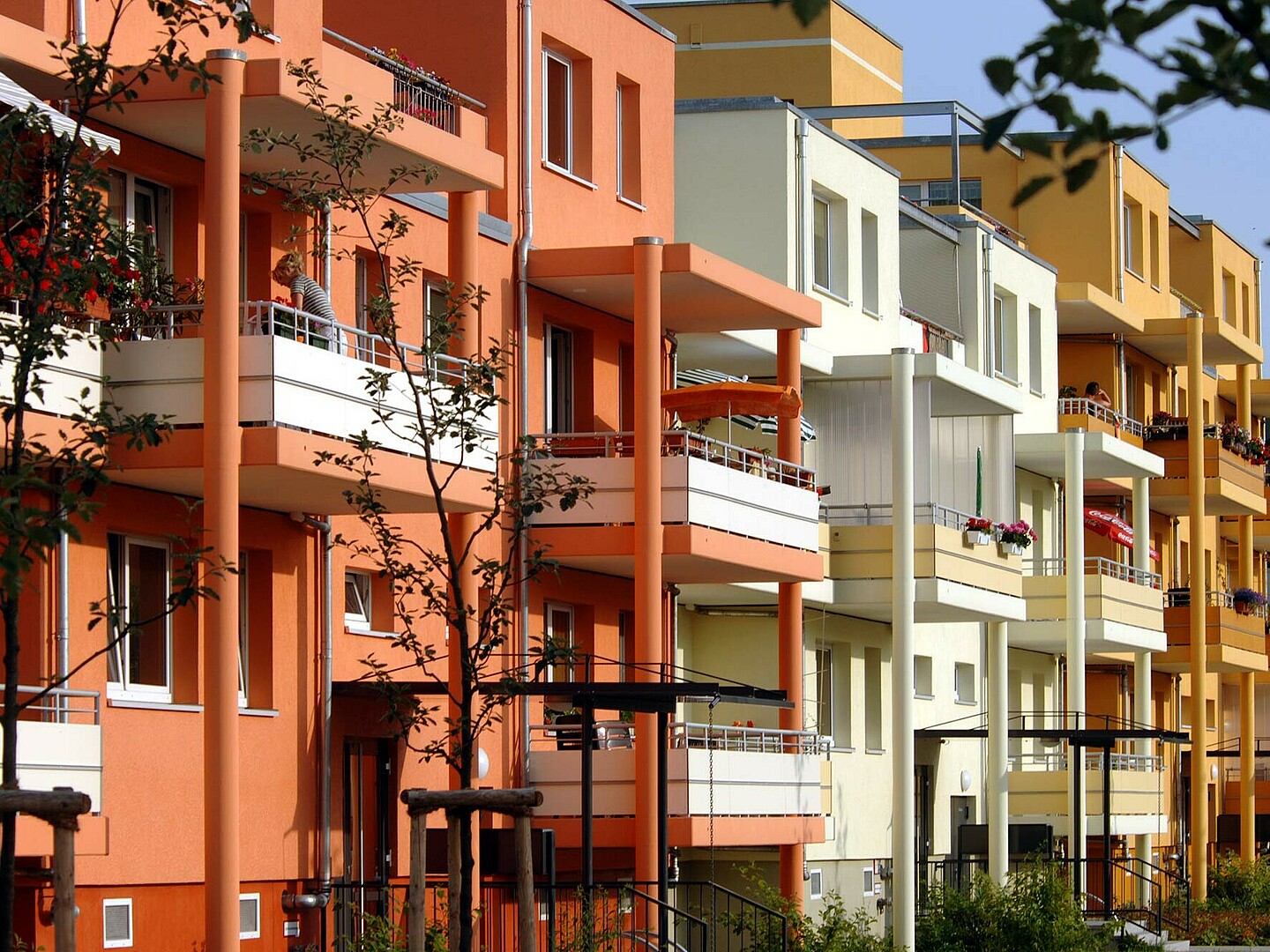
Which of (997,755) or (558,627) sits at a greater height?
(558,627)

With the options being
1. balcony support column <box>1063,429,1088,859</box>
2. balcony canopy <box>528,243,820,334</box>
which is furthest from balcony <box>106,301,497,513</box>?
balcony support column <box>1063,429,1088,859</box>

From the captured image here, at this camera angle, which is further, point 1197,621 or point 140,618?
point 1197,621

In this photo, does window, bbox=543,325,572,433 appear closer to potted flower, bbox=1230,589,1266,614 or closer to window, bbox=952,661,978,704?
window, bbox=952,661,978,704

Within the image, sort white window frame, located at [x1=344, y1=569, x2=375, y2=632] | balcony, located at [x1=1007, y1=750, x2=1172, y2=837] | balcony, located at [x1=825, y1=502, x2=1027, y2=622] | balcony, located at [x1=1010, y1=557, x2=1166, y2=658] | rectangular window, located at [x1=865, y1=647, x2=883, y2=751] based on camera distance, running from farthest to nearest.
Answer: balcony, located at [x1=1010, y1=557, x2=1166, y2=658] < balcony, located at [x1=1007, y1=750, x2=1172, y2=837] < rectangular window, located at [x1=865, y1=647, x2=883, y2=751] < balcony, located at [x1=825, y1=502, x2=1027, y2=622] < white window frame, located at [x1=344, y1=569, x2=375, y2=632]

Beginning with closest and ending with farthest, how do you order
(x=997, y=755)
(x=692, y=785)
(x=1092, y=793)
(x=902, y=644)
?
1. (x=692, y=785)
2. (x=902, y=644)
3. (x=997, y=755)
4. (x=1092, y=793)

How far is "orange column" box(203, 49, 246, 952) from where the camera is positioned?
1834cm

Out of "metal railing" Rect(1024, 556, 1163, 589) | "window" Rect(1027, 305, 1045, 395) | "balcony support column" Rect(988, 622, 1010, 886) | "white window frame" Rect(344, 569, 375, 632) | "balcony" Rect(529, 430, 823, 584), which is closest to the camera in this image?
"white window frame" Rect(344, 569, 375, 632)

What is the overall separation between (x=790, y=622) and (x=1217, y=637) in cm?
2226

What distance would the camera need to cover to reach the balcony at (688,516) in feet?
84.2

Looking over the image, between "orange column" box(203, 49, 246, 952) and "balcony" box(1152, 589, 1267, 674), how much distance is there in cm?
3146

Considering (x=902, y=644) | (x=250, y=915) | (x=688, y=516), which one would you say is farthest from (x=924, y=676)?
(x=250, y=915)

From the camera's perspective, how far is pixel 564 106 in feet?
89.9

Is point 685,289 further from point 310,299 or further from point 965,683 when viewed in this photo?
point 965,683

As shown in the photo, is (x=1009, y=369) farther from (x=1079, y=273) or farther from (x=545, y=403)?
(x=545, y=403)
